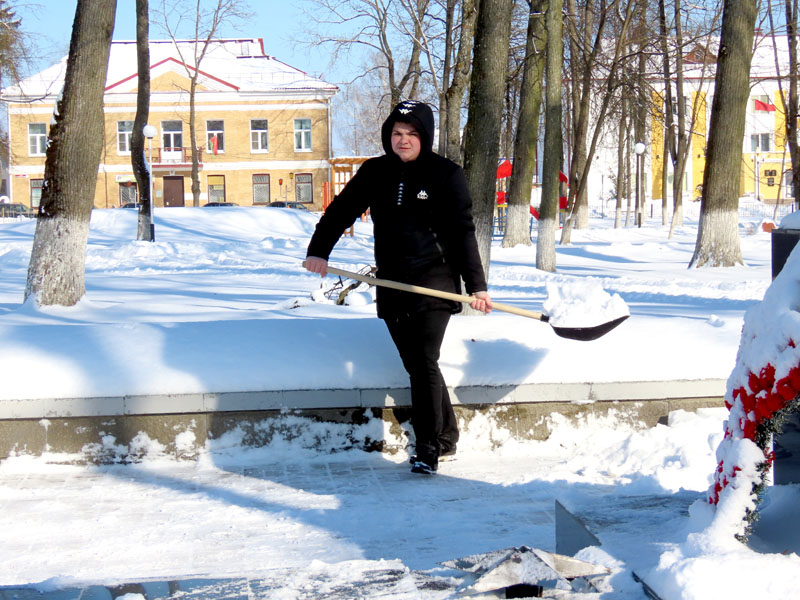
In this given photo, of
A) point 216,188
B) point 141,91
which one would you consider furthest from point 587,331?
point 216,188

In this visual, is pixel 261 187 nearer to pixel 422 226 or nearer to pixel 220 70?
pixel 220 70

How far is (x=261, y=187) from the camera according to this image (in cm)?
5147

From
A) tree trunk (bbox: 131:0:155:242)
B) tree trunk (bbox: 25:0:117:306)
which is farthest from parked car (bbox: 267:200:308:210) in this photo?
tree trunk (bbox: 25:0:117:306)

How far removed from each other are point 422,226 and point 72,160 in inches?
170

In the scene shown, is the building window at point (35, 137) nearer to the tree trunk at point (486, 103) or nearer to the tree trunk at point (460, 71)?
the tree trunk at point (460, 71)

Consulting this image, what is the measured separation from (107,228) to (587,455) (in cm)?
2615

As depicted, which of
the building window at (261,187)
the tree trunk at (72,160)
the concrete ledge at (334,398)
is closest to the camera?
the concrete ledge at (334,398)

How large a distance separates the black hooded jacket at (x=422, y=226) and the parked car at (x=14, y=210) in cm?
4285

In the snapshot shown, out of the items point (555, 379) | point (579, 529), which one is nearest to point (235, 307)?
point (555, 379)

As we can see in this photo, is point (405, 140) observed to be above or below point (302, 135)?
below

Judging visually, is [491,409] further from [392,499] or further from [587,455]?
[392,499]

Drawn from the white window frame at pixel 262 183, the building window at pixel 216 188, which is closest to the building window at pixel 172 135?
the building window at pixel 216 188

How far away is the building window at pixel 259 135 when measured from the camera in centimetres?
5028

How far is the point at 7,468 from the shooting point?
4914mm
